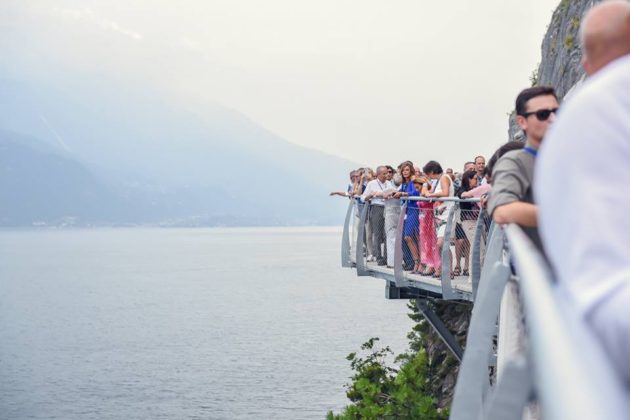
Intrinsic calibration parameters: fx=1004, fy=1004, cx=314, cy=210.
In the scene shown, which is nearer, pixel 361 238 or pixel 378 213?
pixel 378 213

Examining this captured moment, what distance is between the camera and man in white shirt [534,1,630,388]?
1246mm

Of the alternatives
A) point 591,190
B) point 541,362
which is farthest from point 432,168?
point 541,362

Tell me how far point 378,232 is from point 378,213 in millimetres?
363

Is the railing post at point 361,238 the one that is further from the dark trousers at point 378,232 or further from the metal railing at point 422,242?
the dark trousers at point 378,232

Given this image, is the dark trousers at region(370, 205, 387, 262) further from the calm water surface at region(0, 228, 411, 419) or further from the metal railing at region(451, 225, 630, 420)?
the calm water surface at region(0, 228, 411, 419)

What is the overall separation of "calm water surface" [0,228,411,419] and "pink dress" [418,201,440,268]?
3332 cm

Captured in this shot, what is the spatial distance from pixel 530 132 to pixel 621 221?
7.73 feet

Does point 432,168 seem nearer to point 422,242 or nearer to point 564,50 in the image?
point 422,242

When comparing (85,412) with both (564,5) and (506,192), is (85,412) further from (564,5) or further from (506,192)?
(506,192)

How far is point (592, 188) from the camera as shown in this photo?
4.44 feet

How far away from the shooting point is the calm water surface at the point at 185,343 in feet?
167

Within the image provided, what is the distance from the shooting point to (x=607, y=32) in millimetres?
1873

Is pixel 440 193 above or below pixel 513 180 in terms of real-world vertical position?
above

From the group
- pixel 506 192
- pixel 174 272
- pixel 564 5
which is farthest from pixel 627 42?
pixel 174 272
